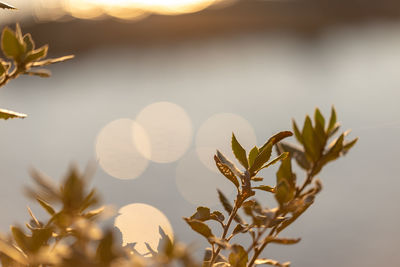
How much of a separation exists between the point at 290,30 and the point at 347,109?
429cm

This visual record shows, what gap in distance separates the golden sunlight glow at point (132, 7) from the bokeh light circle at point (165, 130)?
4.13 metres

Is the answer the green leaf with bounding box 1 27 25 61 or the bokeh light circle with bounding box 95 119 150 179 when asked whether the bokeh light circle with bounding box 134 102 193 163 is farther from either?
the green leaf with bounding box 1 27 25 61

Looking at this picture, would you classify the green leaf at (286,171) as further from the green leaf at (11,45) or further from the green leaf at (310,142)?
the green leaf at (11,45)

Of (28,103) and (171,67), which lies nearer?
(28,103)

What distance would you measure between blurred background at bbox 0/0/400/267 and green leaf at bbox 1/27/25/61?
18 cm

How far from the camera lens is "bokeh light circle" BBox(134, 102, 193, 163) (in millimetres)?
5525

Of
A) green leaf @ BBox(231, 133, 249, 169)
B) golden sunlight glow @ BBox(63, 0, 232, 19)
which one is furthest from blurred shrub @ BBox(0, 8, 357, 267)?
golden sunlight glow @ BBox(63, 0, 232, 19)

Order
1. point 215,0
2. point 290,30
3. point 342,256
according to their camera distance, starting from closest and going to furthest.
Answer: point 342,256
point 290,30
point 215,0

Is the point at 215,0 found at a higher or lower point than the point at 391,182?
higher

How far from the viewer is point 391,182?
4496mm

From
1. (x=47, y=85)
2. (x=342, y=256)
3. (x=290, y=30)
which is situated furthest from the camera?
(x=290, y=30)

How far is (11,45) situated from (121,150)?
17.8 feet

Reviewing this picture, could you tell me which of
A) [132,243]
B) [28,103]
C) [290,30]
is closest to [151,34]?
[290,30]

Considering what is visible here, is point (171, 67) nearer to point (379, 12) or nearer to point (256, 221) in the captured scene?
point (379, 12)
